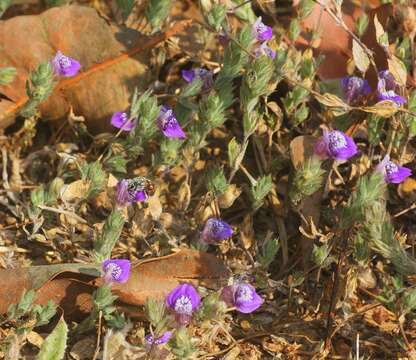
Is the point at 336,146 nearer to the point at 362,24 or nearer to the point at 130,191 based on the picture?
the point at 130,191

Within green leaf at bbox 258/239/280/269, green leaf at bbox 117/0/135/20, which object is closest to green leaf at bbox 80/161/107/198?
green leaf at bbox 258/239/280/269

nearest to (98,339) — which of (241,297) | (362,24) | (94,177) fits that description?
(241,297)

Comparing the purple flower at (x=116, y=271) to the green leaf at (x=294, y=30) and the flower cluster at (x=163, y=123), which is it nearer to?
the flower cluster at (x=163, y=123)

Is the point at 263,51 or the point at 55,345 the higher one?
the point at 263,51

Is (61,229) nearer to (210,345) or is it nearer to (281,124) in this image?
(210,345)

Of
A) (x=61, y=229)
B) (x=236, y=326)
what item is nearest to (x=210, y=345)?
(x=236, y=326)

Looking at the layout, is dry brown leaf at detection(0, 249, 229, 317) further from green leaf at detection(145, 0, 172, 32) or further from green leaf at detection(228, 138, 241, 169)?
green leaf at detection(145, 0, 172, 32)
